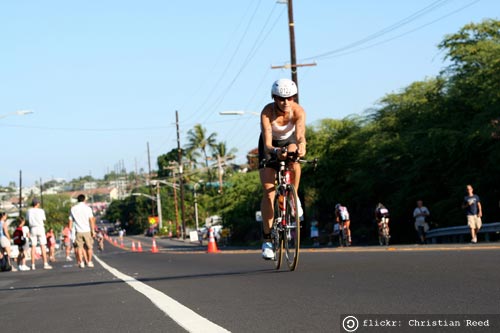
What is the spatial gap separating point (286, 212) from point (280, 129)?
3.21 ft

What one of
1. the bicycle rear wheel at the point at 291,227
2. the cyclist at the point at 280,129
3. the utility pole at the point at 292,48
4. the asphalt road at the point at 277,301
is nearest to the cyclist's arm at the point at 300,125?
the cyclist at the point at 280,129

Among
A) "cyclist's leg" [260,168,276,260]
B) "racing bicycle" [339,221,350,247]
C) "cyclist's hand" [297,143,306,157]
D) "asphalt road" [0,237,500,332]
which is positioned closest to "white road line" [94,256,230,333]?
"asphalt road" [0,237,500,332]

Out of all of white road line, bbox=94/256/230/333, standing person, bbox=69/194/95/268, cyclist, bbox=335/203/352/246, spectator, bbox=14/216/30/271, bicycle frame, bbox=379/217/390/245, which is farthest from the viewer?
cyclist, bbox=335/203/352/246

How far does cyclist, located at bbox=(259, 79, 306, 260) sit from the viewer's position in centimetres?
980

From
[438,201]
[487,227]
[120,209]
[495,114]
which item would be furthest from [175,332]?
[120,209]

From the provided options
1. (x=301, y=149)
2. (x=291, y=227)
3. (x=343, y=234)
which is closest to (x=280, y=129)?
(x=301, y=149)

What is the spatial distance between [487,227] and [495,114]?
8219 mm

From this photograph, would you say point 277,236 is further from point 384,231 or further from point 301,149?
point 384,231

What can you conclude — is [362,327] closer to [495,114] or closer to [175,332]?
[175,332]

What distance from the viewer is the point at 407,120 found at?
45406mm

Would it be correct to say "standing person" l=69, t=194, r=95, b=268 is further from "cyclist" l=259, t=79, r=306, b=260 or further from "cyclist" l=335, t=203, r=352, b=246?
"cyclist" l=335, t=203, r=352, b=246

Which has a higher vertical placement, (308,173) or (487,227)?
(308,173)

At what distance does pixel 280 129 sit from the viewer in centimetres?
1006

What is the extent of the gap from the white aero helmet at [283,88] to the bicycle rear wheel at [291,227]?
3.54 feet
